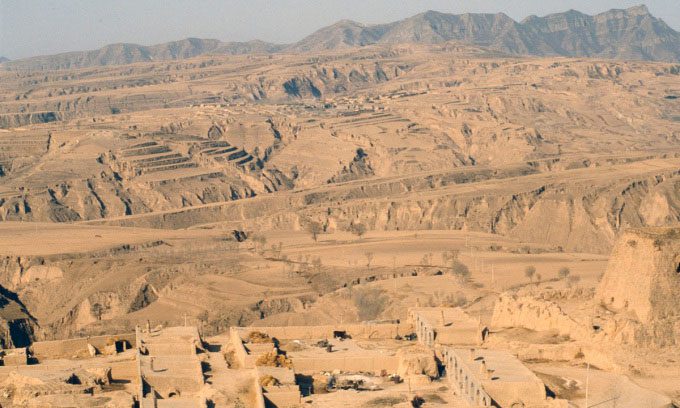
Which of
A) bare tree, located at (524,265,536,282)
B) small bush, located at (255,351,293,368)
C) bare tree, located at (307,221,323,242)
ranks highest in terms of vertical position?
small bush, located at (255,351,293,368)

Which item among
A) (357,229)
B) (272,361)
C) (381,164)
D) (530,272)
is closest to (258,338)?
(272,361)

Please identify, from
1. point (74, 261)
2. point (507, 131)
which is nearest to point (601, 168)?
point (507, 131)

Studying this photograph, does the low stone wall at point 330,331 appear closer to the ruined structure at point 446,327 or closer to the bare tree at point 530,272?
the ruined structure at point 446,327

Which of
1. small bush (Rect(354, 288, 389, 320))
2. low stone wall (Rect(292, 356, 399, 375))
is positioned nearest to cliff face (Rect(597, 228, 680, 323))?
low stone wall (Rect(292, 356, 399, 375))

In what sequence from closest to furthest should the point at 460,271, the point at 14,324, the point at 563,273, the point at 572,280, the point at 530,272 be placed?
the point at 572,280 < the point at 14,324 < the point at 563,273 < the point at 530,272 < the point at 460,271

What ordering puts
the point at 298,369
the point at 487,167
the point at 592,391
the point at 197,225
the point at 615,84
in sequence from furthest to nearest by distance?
the point at 615,84, the point at 487,167, the point at 197,225, the point at 298,369, the point at 592,391

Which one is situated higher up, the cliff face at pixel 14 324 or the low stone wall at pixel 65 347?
the low stone wall at pixel 65 347

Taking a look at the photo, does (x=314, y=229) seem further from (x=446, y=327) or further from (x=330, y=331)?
(x=446, y=327)

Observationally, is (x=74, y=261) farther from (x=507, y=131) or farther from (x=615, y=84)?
(x=615, y=84)

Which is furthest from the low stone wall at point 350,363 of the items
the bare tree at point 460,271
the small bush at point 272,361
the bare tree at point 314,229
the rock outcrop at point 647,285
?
the bare tree at point 314,229

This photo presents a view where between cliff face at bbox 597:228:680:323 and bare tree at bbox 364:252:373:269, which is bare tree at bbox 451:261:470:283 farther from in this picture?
cliff face at bbox 597:228:680:323

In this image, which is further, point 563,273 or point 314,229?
point 314,229
